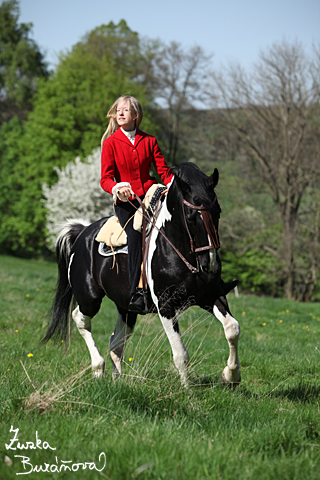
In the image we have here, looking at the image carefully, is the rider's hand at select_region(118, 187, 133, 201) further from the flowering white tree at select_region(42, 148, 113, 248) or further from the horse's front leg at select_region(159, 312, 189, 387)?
the flowering white tree at select_region(42, 148, 113, 248)

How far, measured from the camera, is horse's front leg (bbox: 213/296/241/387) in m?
3.74

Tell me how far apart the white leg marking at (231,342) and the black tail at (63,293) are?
2.49m

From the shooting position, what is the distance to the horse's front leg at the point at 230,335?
147 inches

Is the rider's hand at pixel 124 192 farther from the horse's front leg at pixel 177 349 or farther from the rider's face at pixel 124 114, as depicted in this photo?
the horse's front leg at pixel 177 349

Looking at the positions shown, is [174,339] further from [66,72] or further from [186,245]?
[66,72]

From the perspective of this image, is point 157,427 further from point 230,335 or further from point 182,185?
point 182,185

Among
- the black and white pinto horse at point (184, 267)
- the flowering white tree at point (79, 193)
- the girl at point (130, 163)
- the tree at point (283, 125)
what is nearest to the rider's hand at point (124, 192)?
the girl at point (130, 163)

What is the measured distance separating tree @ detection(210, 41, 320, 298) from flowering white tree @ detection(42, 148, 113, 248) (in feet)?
31.7

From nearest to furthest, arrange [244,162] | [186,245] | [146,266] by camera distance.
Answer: [186,245] < [146,266] < [244,162]

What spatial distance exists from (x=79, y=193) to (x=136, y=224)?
26037mm

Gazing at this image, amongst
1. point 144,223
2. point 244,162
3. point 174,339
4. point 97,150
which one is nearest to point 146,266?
point 144,223

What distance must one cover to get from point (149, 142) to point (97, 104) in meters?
28.9

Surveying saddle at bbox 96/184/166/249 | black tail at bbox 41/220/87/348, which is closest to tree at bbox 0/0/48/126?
black tail at bbox 41/220/87/348

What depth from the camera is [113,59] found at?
125 ft
